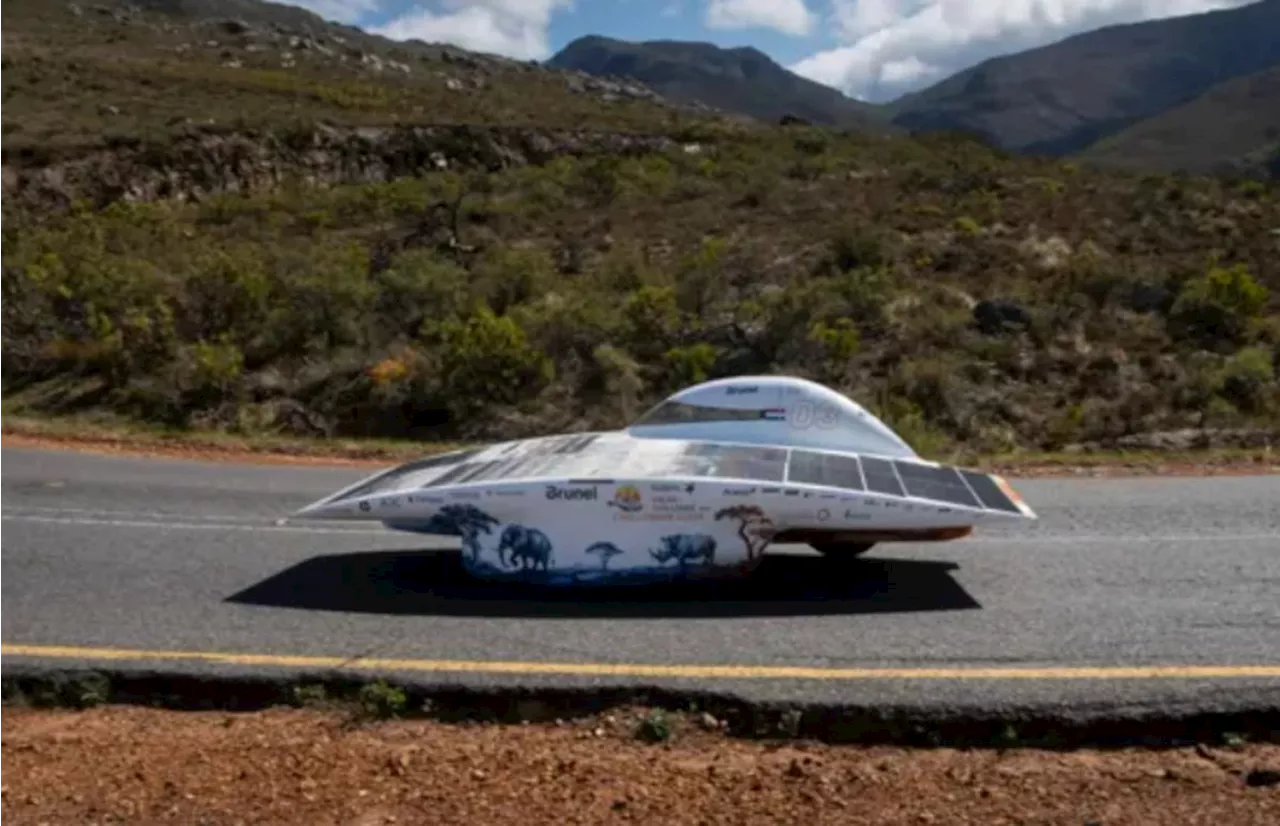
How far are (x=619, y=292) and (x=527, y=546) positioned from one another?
1395cm

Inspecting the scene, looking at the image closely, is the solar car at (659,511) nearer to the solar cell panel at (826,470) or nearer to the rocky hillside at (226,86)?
the solar cell panel at (826,470)

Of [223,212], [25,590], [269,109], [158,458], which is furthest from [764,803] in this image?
[269,109]

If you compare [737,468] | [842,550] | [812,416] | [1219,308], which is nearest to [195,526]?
[737,468]

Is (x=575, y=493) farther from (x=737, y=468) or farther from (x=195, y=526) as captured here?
(x=195, y=526)

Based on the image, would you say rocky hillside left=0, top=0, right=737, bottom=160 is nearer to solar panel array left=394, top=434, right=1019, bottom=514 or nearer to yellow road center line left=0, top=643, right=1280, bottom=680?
solar panel array left=394, top=434, right=1019, bottom=514

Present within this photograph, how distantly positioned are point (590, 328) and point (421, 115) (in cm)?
3396

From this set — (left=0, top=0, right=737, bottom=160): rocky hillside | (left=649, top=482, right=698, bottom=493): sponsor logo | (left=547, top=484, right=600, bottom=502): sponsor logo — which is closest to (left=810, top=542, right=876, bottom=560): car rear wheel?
(left=649, top=482, right=698, bottom=493): sponsor logo

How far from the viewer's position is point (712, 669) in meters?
5.79

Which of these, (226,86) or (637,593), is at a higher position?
(226,86)

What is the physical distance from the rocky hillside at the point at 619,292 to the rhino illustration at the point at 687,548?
7.08 metres

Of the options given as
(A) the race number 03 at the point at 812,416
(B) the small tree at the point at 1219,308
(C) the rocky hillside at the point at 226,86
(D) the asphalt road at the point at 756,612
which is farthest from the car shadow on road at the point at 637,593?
(C) the rocky hillside at the point at 226,86

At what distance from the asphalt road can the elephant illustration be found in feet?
0.68

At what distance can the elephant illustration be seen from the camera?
23.0 ft

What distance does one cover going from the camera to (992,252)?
74.9ft
